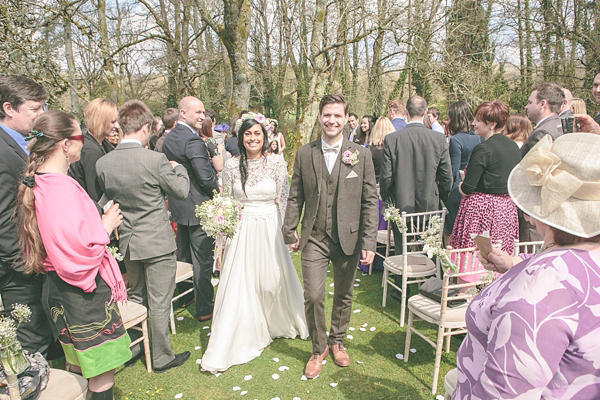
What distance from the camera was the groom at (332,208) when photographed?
335 cm

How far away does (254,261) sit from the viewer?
12.7 feet

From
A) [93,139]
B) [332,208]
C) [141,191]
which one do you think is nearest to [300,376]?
[332,208]

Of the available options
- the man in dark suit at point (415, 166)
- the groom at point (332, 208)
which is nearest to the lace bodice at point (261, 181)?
the groom at point (332, 208)

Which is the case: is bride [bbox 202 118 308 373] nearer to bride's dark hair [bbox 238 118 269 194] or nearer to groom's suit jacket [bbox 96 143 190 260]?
bride's dark hair [bbox 238 118 269 194]

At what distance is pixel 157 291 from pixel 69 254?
4.42 ft

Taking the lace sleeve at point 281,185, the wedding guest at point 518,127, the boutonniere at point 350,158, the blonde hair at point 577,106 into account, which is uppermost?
the blonde hair at point 577,106

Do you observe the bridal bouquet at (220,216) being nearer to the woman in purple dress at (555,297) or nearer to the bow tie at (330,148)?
the bow tie at (330,148)

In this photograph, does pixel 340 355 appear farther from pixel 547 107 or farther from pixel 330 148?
pixel 547 107

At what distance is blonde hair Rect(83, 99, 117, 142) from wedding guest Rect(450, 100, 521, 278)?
3550 mm

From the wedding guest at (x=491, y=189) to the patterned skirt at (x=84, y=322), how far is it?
3283mm

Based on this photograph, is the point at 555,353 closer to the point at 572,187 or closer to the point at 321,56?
the point at 572,187

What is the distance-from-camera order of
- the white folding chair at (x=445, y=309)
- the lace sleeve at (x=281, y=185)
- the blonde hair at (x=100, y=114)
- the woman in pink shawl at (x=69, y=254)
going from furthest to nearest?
the lace sleeve at (x=281, y=185) < the blonde hair at (x=100, y=114) < the white folding chair at (x=445, y=309) < the woman in pink shawl at (x=69, y=254)

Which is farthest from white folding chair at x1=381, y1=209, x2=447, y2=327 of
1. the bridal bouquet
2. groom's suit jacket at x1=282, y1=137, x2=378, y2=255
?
the bridal bouquet

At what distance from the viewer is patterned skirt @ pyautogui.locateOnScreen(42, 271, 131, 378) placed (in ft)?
8.09
